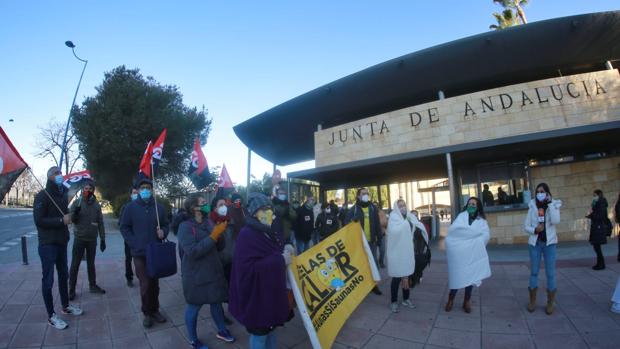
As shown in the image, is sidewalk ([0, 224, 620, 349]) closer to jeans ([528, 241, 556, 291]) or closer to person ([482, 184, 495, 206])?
jeans ([528, 241, 556, 291])

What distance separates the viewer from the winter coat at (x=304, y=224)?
28.6 feet

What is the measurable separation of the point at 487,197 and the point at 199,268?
11.2 meters

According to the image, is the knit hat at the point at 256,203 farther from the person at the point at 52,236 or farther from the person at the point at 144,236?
the person at the point at 52,236

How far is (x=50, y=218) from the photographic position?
14.3 feet

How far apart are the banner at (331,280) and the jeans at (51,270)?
3255 millimetres

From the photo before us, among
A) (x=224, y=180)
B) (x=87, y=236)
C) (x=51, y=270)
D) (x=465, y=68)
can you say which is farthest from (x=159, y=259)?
(x=465, y=68)

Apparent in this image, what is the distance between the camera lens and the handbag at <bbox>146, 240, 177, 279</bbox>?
405 cm

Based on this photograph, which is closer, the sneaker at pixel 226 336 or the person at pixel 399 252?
the sneaker at pixel 226 336

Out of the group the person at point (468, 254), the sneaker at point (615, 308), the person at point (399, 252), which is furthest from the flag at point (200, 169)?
the sneaker at point (615, 308)

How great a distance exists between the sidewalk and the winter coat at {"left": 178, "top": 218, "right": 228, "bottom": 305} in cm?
70

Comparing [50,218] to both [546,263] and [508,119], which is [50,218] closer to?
[546,263]

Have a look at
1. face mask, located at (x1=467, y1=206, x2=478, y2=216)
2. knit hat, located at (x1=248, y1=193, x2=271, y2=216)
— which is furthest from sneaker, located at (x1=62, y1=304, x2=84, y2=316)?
face mask, located at (x1=467, y1=206, x2=478, y2=216)

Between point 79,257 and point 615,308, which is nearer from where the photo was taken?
point 615,308

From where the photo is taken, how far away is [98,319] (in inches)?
185
